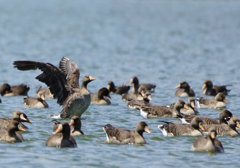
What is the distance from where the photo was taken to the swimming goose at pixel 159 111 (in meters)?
17.9

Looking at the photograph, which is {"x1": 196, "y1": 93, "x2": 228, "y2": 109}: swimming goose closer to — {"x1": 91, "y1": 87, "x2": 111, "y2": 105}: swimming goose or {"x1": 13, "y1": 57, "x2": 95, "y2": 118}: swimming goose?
{"x1": 91, "y1": 87, "x2": 111, "y2": 105}: swimming goose

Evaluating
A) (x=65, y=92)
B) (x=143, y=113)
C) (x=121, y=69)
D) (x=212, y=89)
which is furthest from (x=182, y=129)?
(x=121, y=69)

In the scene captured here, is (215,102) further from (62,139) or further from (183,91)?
(62,139)

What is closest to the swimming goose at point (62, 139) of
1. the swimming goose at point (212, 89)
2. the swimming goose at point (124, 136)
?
the swimming goose at point (124, 136)

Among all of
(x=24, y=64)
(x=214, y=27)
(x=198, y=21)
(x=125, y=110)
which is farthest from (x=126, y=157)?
(x=198, y=21)

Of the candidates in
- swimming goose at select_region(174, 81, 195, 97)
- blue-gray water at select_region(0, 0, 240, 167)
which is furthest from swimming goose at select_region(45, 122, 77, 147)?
swimming goose at select_region(174, 81, 195, 97)

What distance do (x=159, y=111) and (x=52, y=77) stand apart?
13.8ft

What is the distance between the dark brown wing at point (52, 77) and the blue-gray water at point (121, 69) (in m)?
1.07

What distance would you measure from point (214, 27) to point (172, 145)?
5413 centimetres

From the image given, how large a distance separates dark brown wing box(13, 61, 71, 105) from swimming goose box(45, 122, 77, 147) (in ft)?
12.0

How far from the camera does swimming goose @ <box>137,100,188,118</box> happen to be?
58.9 feet

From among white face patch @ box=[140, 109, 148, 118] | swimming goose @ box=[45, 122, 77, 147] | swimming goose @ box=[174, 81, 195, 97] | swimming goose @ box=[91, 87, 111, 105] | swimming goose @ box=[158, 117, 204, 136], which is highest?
swimming goose @ box=[174, 81, 195, 97]

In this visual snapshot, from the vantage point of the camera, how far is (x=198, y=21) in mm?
75750

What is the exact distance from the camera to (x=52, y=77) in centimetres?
1673
